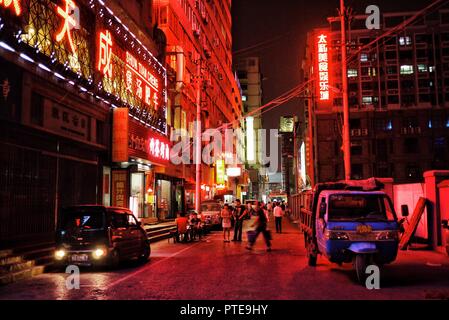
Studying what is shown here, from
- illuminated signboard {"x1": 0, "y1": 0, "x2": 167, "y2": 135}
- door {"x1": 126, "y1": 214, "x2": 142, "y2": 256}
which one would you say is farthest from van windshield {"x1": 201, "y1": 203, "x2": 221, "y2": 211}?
door {"x1": 126, "y1": 214, "x2": 142, "y2": 256}

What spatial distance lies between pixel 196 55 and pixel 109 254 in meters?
34.9

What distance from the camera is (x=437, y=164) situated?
7031 centimetres

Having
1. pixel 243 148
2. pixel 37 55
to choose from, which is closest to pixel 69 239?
pixel 37 55

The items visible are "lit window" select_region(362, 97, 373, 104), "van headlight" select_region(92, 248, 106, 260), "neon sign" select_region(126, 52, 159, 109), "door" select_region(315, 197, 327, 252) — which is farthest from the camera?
"lit window" select_region(362, 97, 373, 104)

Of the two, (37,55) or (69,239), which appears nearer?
(69,239)

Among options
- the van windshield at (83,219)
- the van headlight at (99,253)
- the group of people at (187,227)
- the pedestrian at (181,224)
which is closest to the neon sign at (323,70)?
the group of people at (187,227)

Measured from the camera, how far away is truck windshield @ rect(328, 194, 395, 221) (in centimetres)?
1146

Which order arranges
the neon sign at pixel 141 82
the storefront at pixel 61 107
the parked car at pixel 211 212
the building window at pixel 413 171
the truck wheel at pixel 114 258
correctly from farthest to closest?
the building window at pixel 413 171
the parked car at pixel 211 212
the neon sign at pixel 141 82
the storefront at pixel 61 107
the truck wheel at pixel 114 258

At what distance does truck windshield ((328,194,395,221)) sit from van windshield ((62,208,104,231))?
21.7ft

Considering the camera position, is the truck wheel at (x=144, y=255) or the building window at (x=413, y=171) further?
the building window at (x=413, y=171)

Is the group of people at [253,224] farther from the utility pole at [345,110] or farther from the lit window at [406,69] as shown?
the lit window at [406,69]

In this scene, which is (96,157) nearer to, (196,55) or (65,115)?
(65,115)

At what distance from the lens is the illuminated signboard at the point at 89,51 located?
1354cm

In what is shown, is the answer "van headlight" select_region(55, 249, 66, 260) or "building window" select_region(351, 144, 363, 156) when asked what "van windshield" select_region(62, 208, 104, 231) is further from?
"building window" select_region(351, 144, 363, 156)
